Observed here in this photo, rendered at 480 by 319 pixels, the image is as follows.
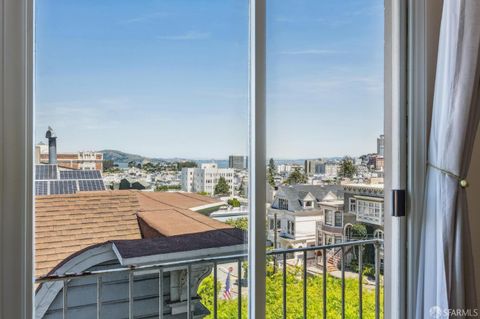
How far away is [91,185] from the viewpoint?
1.18 m

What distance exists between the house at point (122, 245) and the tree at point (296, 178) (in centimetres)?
28

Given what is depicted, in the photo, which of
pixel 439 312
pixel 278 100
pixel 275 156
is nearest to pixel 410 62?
pixel 278 100

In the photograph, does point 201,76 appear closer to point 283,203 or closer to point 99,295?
point 283,203

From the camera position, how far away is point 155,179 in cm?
126

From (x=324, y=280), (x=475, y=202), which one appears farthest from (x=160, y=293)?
(x=475, y=202)

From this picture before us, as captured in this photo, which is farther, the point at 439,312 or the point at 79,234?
the point at 439,312

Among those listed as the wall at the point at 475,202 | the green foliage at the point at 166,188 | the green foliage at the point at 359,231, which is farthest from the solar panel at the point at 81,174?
the wall at the point at 475,202

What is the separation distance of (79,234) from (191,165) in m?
0.42

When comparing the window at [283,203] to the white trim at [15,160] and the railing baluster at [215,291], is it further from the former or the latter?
the white trim at [15,160]

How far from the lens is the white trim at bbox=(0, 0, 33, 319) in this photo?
1.00 meters

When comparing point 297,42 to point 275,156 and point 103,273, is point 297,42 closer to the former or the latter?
point 275,156

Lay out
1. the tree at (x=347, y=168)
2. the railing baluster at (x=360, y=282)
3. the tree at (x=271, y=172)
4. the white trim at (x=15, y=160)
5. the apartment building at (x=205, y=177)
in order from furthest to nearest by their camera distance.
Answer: the railing baluster at (x=360, y=282)
the tree at (x=347, y=168)
the tree at (x=271, y=172)
the apartment building at (x=205, y=177)
the white trim at (x=15, y=160)

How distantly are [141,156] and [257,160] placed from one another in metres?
0.41

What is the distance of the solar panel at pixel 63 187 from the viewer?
112 centimetres
